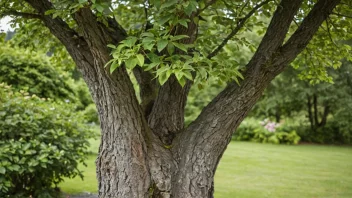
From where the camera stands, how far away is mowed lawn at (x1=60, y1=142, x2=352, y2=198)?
7.45 meters

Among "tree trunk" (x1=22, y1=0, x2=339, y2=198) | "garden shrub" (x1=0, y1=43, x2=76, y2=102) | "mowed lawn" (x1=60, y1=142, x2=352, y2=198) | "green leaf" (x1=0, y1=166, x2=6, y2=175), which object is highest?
"garden shrub" (x1=0, y1=43, x2=76, y2=102)

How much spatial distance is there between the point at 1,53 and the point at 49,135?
3925 mm

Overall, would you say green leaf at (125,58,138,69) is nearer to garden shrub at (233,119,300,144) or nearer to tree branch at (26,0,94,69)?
tree branch at (26,0,94,69)

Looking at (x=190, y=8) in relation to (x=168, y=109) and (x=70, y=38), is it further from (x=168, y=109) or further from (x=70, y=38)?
(x=168, y=109)

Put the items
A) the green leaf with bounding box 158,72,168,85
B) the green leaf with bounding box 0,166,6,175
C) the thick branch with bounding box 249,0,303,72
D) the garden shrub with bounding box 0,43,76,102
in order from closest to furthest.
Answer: the green leaf with bounding box 158,72,168,85 → the thick branch with bounding box 249,0,303,72 → the green leaf with bounding box 0,166,6,175 → the garden shrub with bounding box 0,43,76,102

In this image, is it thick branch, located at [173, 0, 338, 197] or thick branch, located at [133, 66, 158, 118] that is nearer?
thick branch, located at [173, 0, 338, 197]

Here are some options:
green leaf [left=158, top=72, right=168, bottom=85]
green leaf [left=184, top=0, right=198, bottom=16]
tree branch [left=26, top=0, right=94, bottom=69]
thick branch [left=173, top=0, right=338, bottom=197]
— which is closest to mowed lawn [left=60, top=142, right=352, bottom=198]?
thick branch [left=173, top=0, right=338, bottom=197]

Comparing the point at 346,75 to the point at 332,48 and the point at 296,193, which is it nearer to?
the point at 296,193

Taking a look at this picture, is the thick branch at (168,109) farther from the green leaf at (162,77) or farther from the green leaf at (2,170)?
the green leaf at (2,170)

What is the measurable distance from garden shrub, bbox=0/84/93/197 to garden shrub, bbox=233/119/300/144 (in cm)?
1398

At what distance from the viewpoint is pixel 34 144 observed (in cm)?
513

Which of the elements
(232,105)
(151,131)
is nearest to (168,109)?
(151,131)

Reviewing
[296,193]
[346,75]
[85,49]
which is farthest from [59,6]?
[346,75]

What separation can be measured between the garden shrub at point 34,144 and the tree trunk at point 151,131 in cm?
201
